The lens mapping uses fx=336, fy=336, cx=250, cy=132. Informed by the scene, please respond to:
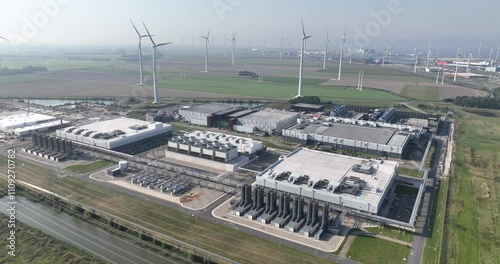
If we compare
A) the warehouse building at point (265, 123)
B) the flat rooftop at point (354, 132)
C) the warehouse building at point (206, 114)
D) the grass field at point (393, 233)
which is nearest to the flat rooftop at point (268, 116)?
the warehouse building at point (265, 123)

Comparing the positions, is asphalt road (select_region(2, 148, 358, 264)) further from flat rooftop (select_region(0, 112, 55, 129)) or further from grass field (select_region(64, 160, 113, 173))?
flat rooftop (select_region(0, 112, 55, 129))

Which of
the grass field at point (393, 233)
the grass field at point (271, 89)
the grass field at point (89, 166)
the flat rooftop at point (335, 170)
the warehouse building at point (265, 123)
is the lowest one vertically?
the grass field at point (393, 233)

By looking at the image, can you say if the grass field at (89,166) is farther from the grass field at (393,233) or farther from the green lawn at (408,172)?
the green lawn at (408,172)

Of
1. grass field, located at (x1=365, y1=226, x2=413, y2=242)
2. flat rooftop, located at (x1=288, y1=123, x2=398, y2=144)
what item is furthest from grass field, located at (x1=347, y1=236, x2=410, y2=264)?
flat rooftop, located at (x1=288, y1=123, x2=398, y2=144)

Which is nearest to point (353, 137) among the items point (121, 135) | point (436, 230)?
point (436, 230)

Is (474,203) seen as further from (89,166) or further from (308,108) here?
(89,166)
